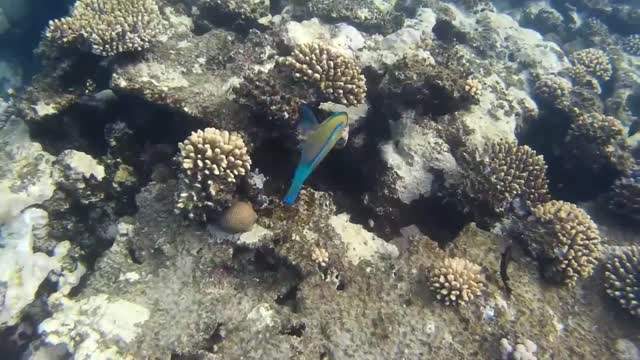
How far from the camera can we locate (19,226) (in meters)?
5.14

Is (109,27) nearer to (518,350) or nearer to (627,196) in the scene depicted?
(518,350)

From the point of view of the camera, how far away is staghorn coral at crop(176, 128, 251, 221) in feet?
14.5

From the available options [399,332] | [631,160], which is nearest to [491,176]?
[399,332]

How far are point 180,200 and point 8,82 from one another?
8.24 meters

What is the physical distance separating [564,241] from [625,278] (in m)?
1.19

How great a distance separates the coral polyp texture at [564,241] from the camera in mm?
5355

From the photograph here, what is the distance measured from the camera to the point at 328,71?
202 inches

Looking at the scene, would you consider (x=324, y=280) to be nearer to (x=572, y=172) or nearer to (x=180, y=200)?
(x=180, y=200)

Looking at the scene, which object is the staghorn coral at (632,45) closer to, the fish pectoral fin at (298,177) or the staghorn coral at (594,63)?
the staghorn coral at (594,63)

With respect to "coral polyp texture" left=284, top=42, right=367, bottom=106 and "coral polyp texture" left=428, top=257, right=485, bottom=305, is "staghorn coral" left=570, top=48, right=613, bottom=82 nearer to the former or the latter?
"coral polyp texture" left=284, top=42, right=367, bottom=106

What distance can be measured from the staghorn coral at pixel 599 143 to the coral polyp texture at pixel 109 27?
7347 mm

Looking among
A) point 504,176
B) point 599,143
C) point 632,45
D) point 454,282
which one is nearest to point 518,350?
point 454,282

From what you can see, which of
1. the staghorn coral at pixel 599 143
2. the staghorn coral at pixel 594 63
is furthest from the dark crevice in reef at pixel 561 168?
the staghorn coral at pixel 594 63

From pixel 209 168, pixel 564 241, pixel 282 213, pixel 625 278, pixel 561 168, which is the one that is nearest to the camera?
pixel 209 168
